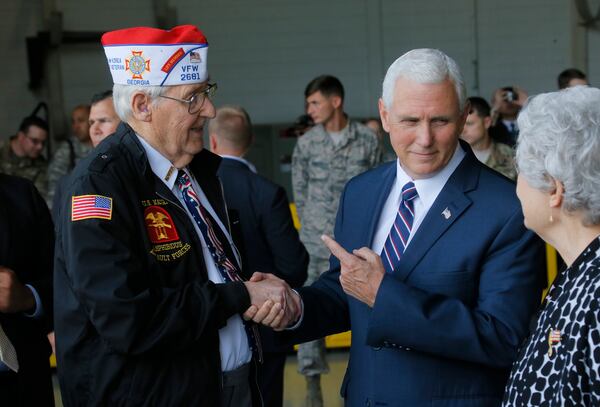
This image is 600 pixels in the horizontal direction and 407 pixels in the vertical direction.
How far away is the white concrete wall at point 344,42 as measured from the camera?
12070 millimetres

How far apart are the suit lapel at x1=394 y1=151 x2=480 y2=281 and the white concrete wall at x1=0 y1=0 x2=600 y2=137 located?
9.60 metres

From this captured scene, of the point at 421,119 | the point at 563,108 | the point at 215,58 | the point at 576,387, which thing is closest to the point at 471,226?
the point at 421,119

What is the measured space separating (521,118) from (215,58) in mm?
10274

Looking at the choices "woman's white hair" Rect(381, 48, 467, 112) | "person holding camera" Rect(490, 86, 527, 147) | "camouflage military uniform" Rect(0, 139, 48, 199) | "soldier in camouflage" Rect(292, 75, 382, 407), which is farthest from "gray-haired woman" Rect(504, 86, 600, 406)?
"camouflage military uniform" Rect(0, 139, 48, 199)

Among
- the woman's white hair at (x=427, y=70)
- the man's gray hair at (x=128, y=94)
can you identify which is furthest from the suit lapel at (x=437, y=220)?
the man's gray hair at (x=128, y=94)

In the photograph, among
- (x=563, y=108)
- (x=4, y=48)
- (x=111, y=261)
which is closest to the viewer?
(x=563, y=108)

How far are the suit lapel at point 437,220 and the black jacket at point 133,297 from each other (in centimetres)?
49

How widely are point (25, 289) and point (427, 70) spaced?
1520mm

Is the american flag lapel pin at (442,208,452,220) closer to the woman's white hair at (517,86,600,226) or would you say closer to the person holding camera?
the woman's white hair at (517,86,600,226)

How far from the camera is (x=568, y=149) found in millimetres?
1964

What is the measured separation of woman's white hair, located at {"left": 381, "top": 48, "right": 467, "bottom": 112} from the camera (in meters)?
2.56

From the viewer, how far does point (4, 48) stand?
39.1 feet

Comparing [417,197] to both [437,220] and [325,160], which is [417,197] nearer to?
[437,220]

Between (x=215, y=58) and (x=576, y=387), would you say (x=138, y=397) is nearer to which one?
(x=576, y=387)
